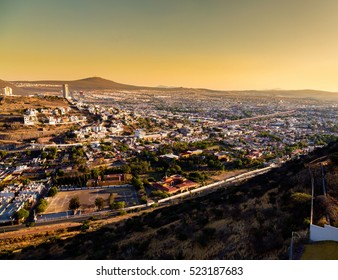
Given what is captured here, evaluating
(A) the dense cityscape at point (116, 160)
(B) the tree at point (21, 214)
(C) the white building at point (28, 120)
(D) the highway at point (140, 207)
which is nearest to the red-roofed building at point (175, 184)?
(A) the dense cityscape at point (116, 160)

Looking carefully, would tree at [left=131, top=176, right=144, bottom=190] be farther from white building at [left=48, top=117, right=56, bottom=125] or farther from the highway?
white building at [left=48, top=117, right=56, bottom=125]

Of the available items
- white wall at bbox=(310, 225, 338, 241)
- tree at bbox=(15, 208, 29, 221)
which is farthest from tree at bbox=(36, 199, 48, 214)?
white wall at bbox=(310, 225, 338, 241)

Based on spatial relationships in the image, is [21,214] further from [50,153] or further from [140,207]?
[50,153]

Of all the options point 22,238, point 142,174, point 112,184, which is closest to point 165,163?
point 142,174

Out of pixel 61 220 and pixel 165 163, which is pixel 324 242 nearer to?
pixel 61 220

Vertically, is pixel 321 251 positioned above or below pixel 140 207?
above


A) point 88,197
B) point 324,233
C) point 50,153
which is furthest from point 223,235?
point 50,153
